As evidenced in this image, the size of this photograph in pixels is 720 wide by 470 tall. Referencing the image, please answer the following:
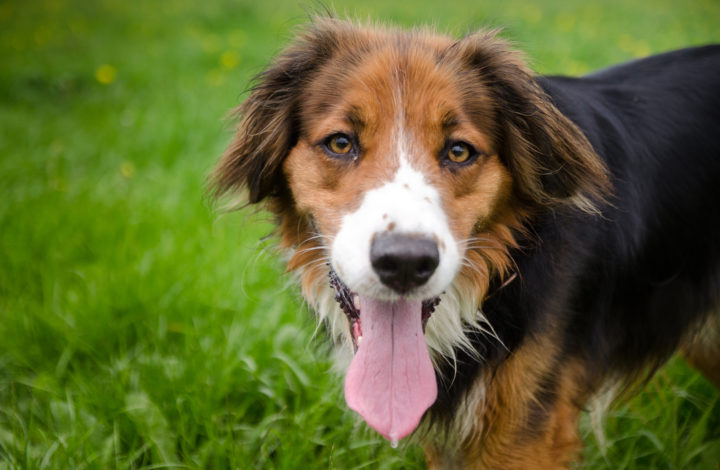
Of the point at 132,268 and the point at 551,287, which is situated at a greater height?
the point at 551,287

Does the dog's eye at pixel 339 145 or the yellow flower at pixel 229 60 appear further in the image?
the yellow flower at pixel 229 60

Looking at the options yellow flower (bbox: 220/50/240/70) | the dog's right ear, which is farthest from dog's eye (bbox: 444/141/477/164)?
yellow flower (bbox: 220/50/240/70)

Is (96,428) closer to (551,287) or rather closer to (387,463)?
(387,463)

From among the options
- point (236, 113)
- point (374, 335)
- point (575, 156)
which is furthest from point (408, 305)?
point (236, 113)

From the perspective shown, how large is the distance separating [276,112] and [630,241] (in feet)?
4.66

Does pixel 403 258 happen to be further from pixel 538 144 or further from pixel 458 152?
pixel 538 144

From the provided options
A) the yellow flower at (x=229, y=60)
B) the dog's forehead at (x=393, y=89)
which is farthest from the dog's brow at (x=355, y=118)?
the yellow flower at (x=229, y=60)

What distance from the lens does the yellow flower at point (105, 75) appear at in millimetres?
7657

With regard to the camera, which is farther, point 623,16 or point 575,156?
point 623,16

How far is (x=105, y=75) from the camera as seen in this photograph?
304 inches

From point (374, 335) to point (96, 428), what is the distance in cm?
147

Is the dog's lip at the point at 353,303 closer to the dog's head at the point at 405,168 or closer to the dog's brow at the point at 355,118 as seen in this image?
the dog's head at the point at 405,168

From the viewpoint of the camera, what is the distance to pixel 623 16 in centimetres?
1159

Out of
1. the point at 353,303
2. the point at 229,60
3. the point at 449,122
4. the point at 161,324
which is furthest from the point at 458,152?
the point at 229,60
